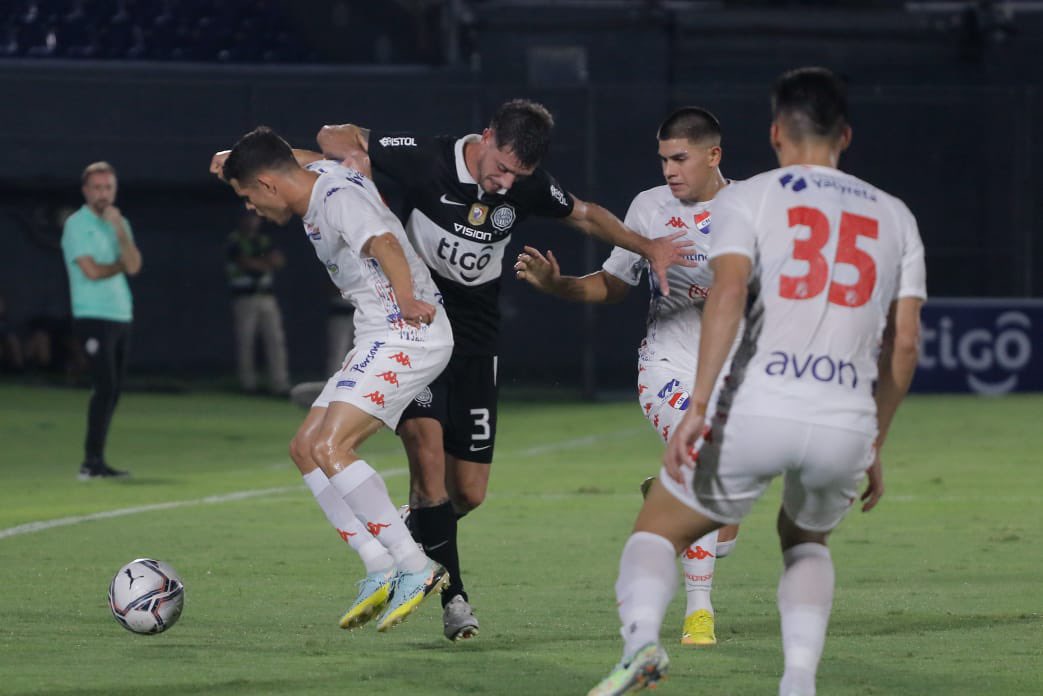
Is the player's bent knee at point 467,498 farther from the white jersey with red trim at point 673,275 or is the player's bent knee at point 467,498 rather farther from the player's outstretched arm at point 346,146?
the player's outstretched arm at point 346,146

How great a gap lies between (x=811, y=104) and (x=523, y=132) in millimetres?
1760

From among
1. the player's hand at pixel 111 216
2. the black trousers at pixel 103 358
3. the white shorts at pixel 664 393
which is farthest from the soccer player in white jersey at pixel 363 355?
the player's hand at pixel 111 216

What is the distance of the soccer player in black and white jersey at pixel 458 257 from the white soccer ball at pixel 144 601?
1.00 m

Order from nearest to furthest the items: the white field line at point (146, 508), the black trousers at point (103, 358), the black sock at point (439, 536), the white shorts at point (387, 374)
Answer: the white shorts at point (387, 374), the black sock at point (439, 536), the white field line at point (146, 508), the black trousers at point (103, 358)

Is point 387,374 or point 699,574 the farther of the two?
point 699,574

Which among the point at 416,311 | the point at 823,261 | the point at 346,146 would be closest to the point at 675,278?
the point at 416,311

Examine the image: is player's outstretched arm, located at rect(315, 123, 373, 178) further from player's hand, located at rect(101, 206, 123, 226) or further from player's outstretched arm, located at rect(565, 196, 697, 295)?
player's hand, located at rect(101, 206, 123, 226)

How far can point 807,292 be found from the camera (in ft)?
14.9

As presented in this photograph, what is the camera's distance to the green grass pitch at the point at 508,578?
18.6 feet

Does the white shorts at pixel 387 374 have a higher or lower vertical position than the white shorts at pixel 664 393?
higher

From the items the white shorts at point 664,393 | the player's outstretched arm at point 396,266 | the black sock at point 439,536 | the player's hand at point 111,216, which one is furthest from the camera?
the player's hand at point 111,216

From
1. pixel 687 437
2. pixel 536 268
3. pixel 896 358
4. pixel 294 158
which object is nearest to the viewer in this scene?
pixel 687 437

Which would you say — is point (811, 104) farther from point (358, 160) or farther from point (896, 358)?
point (358, 160)

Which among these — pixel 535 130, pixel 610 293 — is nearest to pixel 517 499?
pixel 610 293
